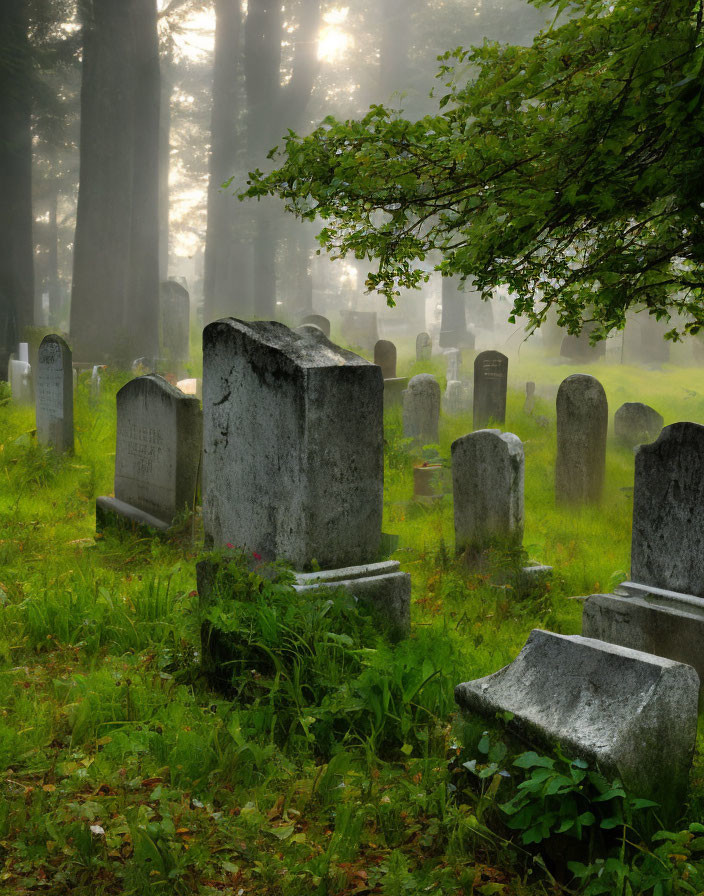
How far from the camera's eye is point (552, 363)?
22.2m

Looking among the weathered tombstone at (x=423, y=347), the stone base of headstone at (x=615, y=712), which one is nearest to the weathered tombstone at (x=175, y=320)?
the weathered tombstone at (x=423, y=347)

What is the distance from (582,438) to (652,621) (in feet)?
13.5

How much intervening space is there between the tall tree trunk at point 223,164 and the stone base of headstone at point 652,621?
927 inches

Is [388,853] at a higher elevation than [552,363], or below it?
below

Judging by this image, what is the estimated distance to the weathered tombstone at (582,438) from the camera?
8.05m

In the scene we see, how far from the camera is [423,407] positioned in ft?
36.2

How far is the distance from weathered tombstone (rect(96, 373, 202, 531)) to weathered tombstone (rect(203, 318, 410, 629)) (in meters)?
1.72

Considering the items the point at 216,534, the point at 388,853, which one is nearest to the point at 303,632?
the point at 388,853

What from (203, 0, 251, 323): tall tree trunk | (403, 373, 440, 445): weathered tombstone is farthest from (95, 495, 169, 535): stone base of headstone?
(203, 0, 251, 323): tall tree trunk

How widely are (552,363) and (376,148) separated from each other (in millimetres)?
19677

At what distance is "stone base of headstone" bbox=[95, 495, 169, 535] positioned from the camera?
628cm

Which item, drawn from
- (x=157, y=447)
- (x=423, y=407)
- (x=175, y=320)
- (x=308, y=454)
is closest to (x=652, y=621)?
(x=308, y=454)

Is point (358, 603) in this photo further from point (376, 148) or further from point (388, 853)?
point (376, 148)

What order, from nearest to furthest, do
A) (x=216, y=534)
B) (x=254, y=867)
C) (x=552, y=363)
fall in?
(x=254, y=867) < (x=216, y=534) < (x=552, y=363)
